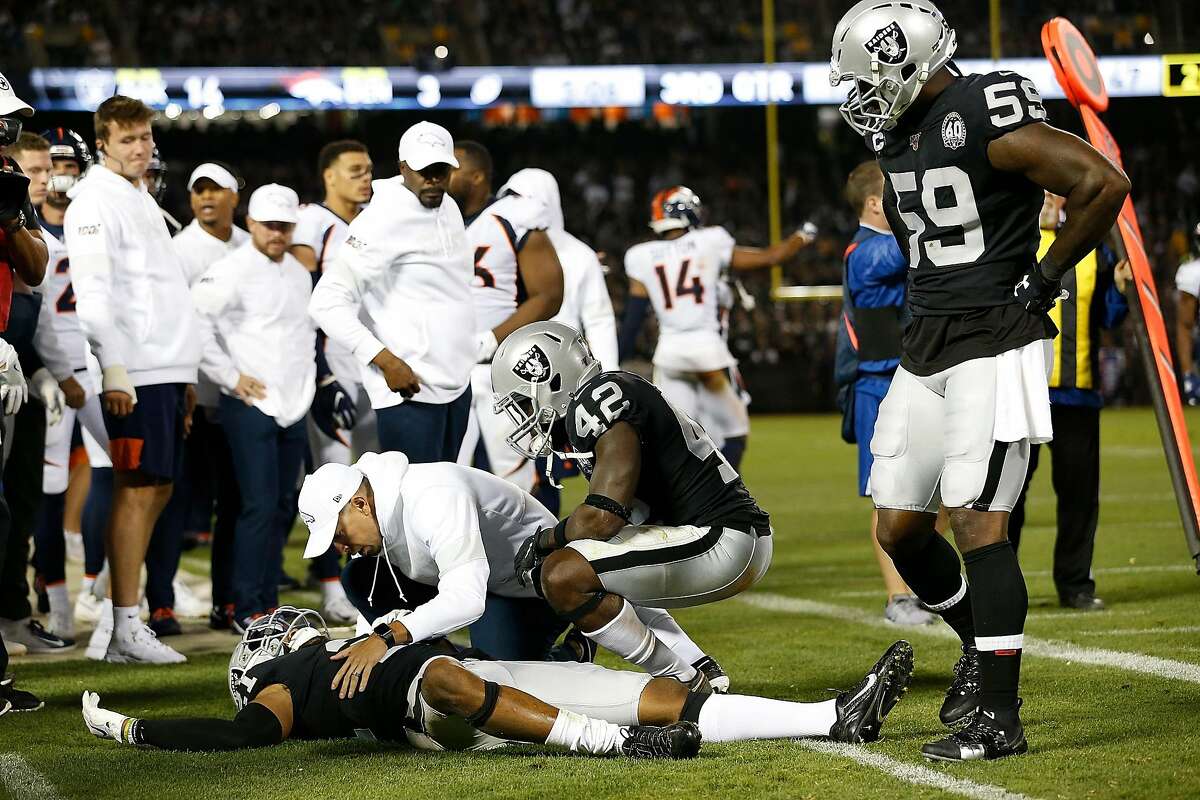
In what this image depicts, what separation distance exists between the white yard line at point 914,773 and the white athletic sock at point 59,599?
3.81 m

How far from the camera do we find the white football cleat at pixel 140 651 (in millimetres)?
5977

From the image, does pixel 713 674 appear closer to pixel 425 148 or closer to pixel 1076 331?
pixel 425 148

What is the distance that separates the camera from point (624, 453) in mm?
4387

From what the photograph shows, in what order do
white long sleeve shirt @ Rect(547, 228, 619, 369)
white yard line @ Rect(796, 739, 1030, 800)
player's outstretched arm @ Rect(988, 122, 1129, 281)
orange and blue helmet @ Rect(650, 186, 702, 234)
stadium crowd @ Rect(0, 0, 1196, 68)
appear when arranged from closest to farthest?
white yard line @ Rect(796, 739, 1030, 800), player's outstretched arm @ Rect(988, 122, 1129, 281), white long sleeve shirt @ Rect(547, 228, 619, 369), orange and blue helmet @ Rect(650, 186, 702, 234), stadium crowd @ Rect(0, 0, 1196, 68)

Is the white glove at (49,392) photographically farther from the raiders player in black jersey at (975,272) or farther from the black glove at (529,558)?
the raiders player in black jersey at (975,272)

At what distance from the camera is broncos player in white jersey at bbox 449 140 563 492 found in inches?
272

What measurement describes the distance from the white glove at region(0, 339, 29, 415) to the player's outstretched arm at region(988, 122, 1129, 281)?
2.99 meters

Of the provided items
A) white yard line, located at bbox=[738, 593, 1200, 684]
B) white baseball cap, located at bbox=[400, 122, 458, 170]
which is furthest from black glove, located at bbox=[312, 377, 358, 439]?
white yard line, located at bbox=[738, 593, 1200, 684]

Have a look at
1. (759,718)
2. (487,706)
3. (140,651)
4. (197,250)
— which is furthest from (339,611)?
(759,718)

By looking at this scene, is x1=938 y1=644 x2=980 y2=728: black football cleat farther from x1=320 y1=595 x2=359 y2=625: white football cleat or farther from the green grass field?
x1=320 y1=595 x2=359 y2=625: white football cleat

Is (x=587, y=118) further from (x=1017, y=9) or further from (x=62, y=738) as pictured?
(x=62, y=738)

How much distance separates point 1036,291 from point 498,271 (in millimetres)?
3603

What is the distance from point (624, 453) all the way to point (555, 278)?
8.55 ft

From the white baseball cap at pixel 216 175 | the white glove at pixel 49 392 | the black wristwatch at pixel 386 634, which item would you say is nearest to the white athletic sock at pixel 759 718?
the black wristwatch at pixel 386 634
